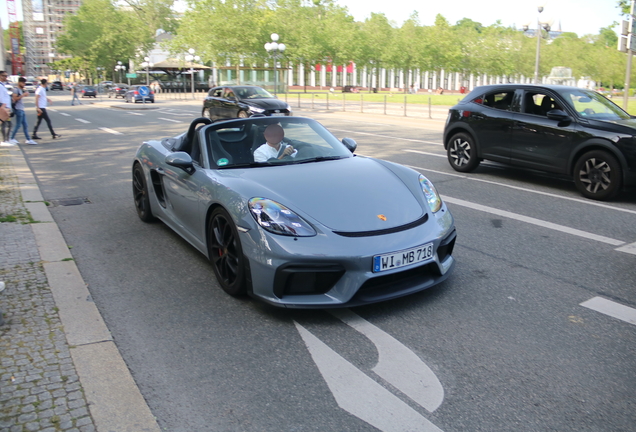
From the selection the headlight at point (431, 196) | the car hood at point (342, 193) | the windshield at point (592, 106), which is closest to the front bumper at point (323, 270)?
the car hood at point (342, 193)

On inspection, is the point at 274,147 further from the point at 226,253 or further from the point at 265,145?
the point at 226,253

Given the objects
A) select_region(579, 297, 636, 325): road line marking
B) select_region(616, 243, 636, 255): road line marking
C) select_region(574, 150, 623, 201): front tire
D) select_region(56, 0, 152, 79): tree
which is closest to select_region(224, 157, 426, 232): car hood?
select_region(579, 297, 636, 325): road line marking

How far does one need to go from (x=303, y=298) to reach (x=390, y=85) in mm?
116714

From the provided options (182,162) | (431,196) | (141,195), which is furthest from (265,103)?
(431,196)

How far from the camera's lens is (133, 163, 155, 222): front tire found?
21.0ft

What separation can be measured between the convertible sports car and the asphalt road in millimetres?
272

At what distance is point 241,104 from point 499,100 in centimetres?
1428

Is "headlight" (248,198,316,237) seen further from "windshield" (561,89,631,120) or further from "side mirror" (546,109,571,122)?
"windshield" (561,89,631,120)

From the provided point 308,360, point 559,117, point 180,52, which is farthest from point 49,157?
point 180,52

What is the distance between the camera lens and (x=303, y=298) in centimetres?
375

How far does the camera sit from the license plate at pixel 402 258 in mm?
3693

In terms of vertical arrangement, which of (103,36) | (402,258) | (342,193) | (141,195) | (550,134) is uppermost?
(103,36)

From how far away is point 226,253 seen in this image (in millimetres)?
4262

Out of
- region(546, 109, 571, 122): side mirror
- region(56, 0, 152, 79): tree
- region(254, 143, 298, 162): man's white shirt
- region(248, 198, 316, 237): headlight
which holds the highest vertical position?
region(56, 0, 152, 79): tree
